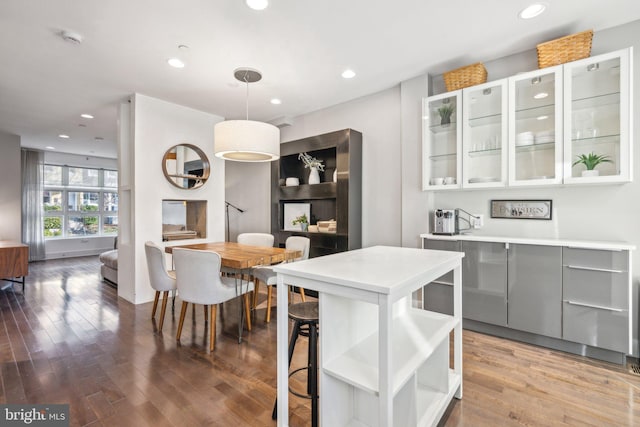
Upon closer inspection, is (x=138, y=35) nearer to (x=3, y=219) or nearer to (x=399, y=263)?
(x=399, y=263)

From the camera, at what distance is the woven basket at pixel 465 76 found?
2.93 metres

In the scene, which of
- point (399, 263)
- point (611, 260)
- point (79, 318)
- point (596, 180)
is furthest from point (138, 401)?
point (596, 180)

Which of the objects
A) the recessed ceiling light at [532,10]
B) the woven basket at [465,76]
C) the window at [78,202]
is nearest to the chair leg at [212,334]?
the woven basket at [465,76]

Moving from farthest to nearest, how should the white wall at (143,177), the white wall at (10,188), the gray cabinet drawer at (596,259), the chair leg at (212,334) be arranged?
the white wall at (10,188) < the white wall at (143,177) < the chair leg at (212,334) < the gray cabinet drawer at (596,259)

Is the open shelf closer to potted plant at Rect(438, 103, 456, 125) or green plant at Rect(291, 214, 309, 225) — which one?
potted plant at Rect(438, 103, 456, 125)

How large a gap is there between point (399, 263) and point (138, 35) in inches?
111

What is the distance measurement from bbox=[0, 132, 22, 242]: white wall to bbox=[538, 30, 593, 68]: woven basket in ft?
28.8

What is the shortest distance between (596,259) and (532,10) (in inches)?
78.0

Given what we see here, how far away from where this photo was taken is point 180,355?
8.01 ft

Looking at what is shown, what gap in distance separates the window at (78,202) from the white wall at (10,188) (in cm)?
115

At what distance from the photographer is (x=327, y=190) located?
4.09 m

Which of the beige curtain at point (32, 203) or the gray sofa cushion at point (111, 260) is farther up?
Answer: the beige curtain at point (32, 203)

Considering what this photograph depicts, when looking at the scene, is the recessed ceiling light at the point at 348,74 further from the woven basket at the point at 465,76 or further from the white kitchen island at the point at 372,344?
the white kitchen island at the point at 372,344

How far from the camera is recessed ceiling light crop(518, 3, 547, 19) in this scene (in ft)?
7.23
